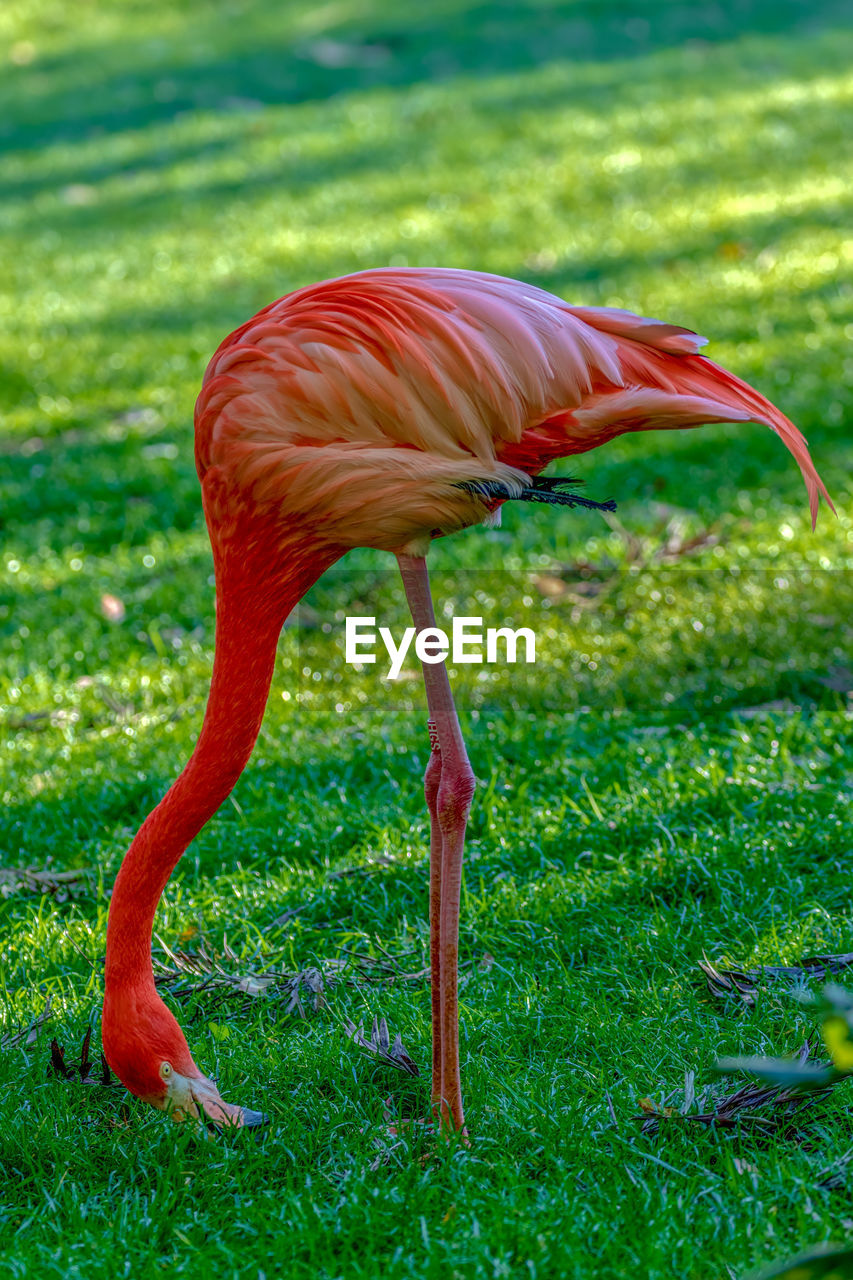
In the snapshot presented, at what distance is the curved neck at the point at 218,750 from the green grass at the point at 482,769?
482mm

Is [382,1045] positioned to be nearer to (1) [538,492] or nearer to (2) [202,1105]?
(2) [202,1105]

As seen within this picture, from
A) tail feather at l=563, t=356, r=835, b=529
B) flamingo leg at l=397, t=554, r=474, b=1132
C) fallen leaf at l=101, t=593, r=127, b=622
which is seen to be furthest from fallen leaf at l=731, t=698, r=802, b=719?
fallen leaf at l=101, t=593, r=127, b=622

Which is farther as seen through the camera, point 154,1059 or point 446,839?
point 446,839

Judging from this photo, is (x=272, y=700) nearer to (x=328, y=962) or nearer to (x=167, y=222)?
(x=328, y=962)

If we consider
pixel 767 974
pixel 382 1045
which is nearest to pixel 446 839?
pixel 382 1045

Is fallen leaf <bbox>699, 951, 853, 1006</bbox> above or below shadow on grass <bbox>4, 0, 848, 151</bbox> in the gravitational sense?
below

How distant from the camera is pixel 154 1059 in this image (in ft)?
8.77

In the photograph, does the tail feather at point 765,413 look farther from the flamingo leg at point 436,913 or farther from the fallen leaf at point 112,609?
the fallen leaf at point 112,609

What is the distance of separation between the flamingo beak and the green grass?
5 centimetres

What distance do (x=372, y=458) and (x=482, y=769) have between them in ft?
6.16

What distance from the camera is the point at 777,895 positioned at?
3578mm

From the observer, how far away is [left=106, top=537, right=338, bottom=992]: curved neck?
2.71 m

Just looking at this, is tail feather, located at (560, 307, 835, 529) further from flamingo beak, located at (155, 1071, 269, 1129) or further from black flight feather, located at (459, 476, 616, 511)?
flamingo beak, located at (155, 1071, 269, 1129)

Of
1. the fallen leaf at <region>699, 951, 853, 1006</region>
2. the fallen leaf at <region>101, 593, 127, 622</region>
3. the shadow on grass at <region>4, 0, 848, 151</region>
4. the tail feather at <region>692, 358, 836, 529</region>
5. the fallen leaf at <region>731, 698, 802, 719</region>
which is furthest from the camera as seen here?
the shadow on grass at <region>4, 0, 848, 151</region>
